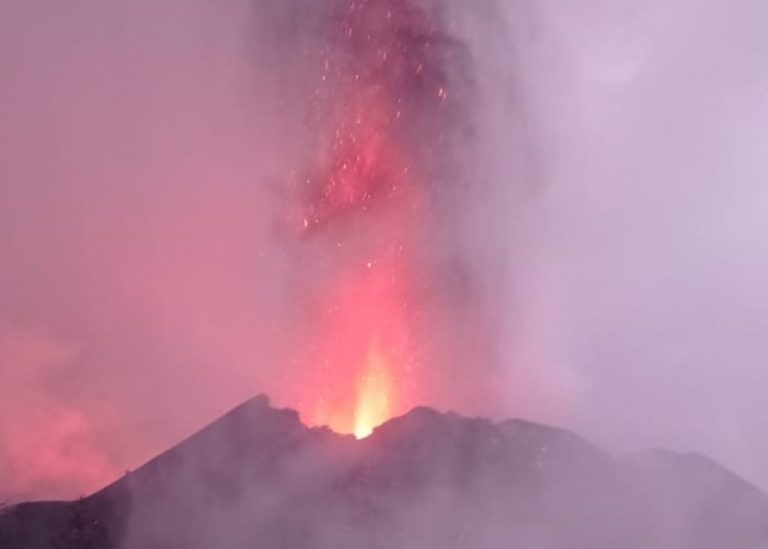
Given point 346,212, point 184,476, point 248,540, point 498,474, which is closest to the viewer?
point 248,540

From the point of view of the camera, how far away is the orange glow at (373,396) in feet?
73.7

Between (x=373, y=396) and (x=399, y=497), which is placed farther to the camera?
(x=373, y=396)

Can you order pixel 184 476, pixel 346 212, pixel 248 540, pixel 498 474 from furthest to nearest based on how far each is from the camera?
pixel 346 212 < pixel 498 474 < pixel 184 476 < pixel 248 540

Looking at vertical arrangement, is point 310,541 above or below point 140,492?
below

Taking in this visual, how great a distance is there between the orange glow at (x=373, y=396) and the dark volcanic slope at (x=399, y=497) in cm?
103

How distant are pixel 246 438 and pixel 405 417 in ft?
8.70

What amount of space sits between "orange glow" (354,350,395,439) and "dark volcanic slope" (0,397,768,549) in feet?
3.37

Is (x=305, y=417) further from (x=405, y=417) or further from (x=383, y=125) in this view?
(x=383, y=125)

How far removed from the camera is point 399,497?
20078 millimetres

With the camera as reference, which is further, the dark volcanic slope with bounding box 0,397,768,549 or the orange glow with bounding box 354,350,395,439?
the orange glow with bounding box 354,350,395,439

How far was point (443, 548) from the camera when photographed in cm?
1875

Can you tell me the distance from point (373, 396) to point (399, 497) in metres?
3.09

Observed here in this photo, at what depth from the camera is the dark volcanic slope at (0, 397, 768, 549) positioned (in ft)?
62.0

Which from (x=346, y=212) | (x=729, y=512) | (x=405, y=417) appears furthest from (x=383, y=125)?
(x=729, y=512)
